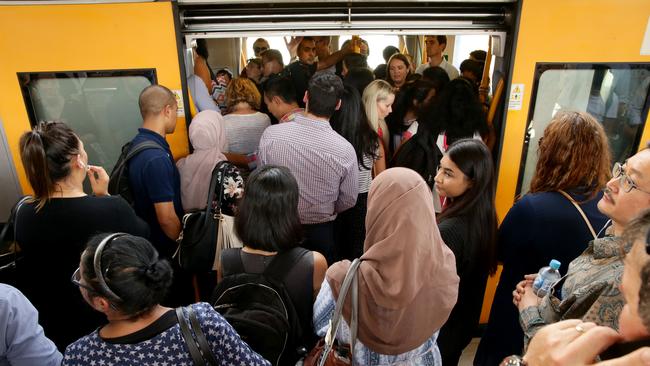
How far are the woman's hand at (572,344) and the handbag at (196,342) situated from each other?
0.94m

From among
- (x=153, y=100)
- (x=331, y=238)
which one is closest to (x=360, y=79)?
(x=331, y=238)

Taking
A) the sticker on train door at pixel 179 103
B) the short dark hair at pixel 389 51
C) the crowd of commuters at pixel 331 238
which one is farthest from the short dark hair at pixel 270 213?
the short dark hair at pixel 389 51

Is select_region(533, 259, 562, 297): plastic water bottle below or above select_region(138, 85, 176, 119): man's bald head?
below

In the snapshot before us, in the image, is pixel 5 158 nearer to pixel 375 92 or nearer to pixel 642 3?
pixel 375 92

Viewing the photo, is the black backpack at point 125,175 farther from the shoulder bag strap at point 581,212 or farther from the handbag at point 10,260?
the shoulder bag strap at point 581,212

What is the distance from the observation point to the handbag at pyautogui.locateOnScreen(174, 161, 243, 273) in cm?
239

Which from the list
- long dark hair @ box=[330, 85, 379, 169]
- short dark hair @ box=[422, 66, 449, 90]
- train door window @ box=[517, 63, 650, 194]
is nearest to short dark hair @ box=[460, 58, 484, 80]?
short dark hair @ box=[422, 66, 449, 90]

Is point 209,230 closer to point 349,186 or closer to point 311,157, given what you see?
point 311,157

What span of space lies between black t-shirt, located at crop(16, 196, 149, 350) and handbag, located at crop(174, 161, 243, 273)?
1.32 feet

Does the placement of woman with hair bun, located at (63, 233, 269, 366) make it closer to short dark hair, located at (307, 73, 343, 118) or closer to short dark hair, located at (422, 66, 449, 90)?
short dark hair, located at (307, 73, 343, 118)

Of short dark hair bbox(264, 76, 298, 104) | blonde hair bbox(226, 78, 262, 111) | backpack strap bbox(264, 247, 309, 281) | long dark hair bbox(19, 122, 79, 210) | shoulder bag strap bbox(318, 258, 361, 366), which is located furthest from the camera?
blonde hair bbox(226, 78, 262, 111)

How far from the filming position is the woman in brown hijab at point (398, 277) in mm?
1322

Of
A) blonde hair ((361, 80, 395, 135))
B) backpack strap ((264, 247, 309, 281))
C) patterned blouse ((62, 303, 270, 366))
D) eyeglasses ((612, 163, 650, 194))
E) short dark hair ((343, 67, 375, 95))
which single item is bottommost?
patterned blouse ((62, 303, 270, 366))

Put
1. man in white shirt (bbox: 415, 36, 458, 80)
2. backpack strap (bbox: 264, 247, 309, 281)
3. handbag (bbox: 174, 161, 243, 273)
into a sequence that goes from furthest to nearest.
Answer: man in white shirt (bbox: 415, 36, 458, 80) < handbag (bbox: 174, 161, 243, 273) < backpack strap (bbox: 264, 247, 309, 281)
